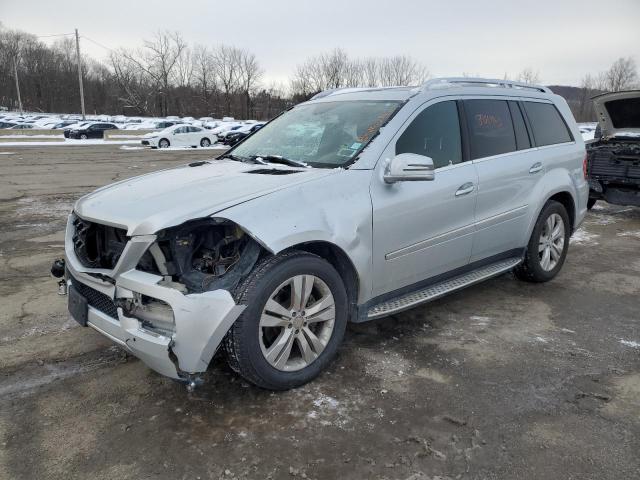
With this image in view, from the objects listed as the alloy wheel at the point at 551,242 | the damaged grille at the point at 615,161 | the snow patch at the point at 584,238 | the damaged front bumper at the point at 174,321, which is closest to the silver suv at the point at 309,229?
the damaged front bumper at the point at 174,321

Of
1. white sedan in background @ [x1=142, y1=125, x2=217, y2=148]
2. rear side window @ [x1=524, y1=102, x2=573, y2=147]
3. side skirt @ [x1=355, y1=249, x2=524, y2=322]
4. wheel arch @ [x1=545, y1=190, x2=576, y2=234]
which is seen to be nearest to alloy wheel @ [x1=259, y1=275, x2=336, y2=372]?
side skirt @ [x1=355, y1=249, x2=524, y2=322]

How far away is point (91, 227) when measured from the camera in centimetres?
309

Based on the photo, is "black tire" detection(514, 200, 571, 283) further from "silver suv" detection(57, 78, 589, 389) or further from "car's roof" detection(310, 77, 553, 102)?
"car's roof" detection(310, 77, 553, 102)

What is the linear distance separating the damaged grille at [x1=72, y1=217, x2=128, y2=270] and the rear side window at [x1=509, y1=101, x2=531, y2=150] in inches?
134

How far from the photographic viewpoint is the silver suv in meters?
2.64

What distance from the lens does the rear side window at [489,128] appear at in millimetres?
4035

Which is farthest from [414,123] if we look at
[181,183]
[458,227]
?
[181,183]

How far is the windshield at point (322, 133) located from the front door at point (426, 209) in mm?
230

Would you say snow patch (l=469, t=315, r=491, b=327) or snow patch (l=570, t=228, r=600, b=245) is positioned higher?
snow patch (l=570, t=228, r=600, b=245)

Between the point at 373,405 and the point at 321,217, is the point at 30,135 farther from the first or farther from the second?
the point at 373,405

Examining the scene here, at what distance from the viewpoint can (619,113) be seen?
335 inches

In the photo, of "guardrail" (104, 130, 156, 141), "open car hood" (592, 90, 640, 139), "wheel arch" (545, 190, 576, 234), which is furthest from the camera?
"guardrail" (104, 130, 156, 141)

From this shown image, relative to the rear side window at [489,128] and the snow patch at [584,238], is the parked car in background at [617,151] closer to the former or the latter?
the snow patch at [584,238]

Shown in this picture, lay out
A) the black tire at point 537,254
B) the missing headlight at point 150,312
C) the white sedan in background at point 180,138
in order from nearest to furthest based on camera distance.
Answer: the missing headlight at point 150,312 < the black tire at point 537,254 < the white sedan in background at point 180,138
